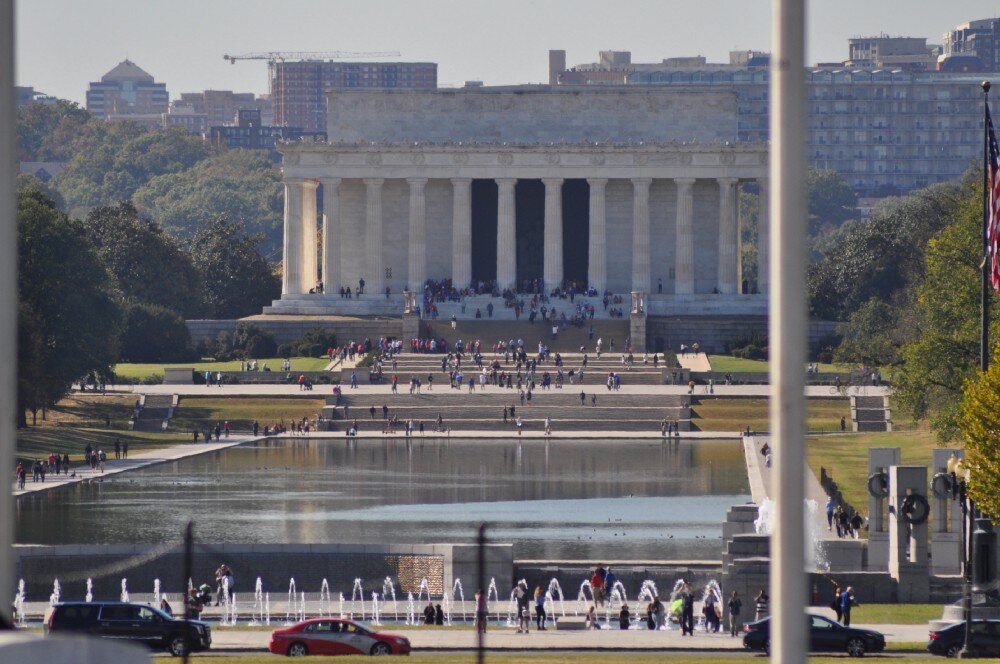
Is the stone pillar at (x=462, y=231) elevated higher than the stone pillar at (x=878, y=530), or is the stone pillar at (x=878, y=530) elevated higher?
the stone pillar at (x=462, y=231)

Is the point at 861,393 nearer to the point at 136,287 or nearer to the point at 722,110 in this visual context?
the point at 722,110

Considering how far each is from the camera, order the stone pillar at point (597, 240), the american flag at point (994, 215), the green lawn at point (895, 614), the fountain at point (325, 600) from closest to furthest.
Result: the american flag at point (994, 215) → the green lawn at point (895, 614) → the fountain at point (325, 600) → the stone pillar at point (597, 240)

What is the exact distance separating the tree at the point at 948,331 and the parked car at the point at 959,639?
28695mm

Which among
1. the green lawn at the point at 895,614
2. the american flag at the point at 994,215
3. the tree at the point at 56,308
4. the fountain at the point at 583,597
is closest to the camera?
the american flag at the point at 994,215

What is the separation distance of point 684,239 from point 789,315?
123388 millimetres

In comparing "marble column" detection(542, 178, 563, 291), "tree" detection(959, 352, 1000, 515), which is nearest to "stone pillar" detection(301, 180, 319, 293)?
"marble column" detection(542, 178, 563, 291)

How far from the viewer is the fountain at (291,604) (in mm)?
45719

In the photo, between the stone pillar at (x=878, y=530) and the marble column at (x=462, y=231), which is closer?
the stone pillar at (x=878, y=530)

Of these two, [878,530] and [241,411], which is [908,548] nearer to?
[878,530]

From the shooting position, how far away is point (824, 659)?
36469 mm

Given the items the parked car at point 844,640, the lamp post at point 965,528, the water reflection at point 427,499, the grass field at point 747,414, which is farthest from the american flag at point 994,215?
the grass field at point 747,414

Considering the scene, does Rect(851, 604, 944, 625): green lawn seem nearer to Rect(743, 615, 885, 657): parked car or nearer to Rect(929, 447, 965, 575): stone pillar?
Rect(929, 447, 965, 575): stone pillar

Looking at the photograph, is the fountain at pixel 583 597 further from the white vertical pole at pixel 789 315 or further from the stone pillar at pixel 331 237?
the stone pillar at pixel 331 237

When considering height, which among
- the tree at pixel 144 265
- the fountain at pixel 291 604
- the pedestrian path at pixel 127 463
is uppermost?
the tree at pixel 144 265
